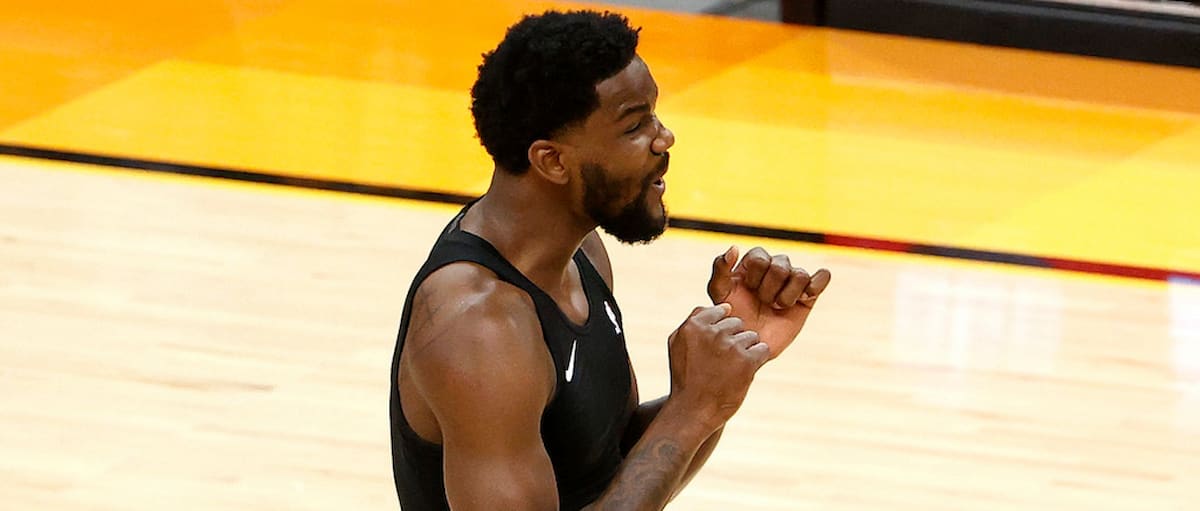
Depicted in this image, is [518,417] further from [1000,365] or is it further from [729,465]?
[1000,365]

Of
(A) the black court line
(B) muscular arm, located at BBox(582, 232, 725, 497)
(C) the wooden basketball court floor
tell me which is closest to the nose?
(B) muscular arm, located at BBox(582, 232, 725, 497)

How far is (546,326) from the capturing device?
2236mm

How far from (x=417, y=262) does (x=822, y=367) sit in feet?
4.27

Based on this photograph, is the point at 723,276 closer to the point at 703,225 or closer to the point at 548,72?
the point at 548,72

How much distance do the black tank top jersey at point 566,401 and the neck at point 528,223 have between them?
0.06 ft

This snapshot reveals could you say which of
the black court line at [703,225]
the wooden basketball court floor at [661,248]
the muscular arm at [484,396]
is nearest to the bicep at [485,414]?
the muscular arm at [484,396]

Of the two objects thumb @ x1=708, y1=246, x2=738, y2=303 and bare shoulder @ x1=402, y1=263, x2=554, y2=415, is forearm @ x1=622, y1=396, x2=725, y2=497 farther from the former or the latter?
bare shoulder @ x1=402, y1=263, x2=554, y2=415

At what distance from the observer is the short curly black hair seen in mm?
2143

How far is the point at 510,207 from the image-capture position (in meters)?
2.27

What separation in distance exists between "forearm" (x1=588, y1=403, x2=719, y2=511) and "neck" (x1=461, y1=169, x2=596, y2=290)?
23 centimetres

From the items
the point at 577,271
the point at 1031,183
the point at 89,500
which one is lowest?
the point at 1031,183

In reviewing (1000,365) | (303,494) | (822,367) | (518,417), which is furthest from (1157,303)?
(518,417)

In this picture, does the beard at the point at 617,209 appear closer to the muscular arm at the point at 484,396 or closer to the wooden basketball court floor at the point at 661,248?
the muscular arm at the point at 484,396

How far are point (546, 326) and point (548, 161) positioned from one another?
20 centimetres
